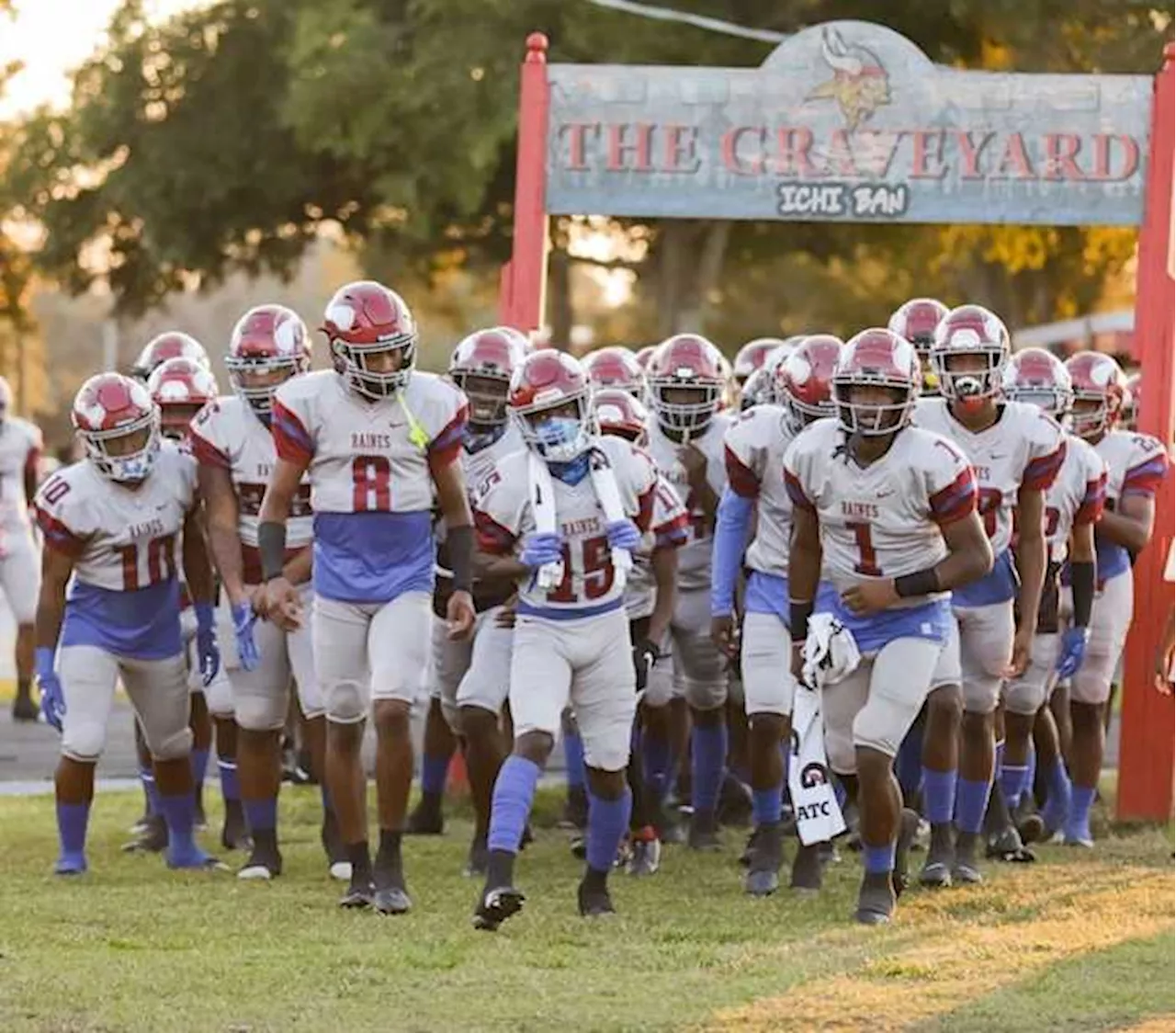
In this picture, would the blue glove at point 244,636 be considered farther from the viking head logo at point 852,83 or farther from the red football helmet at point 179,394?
the viking head logo at point 852,83

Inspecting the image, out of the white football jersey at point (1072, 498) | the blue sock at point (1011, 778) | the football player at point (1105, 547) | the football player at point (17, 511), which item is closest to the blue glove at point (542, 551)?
the white football jersey at point (1072, 498)

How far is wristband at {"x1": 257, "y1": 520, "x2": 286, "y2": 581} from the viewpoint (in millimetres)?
9820

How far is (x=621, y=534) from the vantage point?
9602 mm

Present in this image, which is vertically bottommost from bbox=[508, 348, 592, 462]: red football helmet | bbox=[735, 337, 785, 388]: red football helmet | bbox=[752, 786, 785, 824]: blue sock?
bbox=[752, 786, 785, 824]: blue sock

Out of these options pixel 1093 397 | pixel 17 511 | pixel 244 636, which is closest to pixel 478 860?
pixel 244 636

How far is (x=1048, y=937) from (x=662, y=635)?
1.88 m

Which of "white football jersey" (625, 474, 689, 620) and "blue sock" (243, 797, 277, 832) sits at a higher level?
"white football jersey" (625, 474, 689, 620)

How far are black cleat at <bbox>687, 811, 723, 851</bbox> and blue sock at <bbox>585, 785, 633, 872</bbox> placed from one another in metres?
1.95

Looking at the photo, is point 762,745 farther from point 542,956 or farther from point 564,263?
point 564,263

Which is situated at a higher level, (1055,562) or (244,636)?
(1055,562)

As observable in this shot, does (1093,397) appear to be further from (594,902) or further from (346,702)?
(346,702)

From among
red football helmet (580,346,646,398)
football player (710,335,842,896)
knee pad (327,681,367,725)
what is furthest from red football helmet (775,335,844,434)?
knee pad (327,681,367,725)

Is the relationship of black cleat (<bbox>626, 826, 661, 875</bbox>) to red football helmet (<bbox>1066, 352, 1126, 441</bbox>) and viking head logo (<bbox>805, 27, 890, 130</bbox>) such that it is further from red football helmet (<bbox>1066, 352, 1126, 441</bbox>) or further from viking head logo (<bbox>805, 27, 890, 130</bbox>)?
viking head logo (<bbox>805, 27, 890, 130</bbox>)

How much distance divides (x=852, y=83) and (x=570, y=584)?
4399 mm
